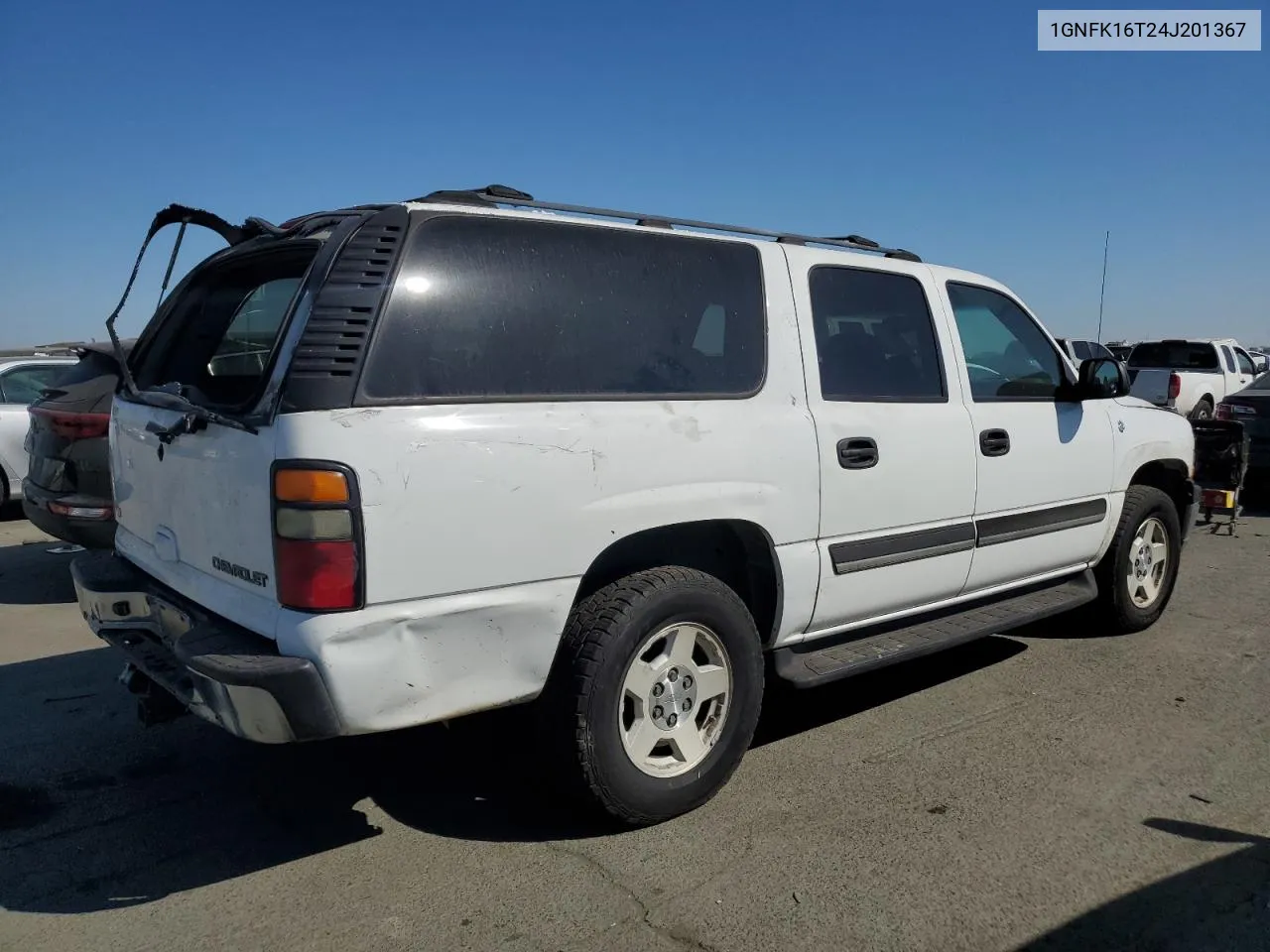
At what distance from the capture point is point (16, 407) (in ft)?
30.7

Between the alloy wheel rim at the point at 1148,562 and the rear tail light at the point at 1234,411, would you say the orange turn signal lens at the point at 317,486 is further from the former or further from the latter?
the rear tail light at the point at 1234,411

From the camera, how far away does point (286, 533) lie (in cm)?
268

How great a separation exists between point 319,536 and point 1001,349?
3.40 m

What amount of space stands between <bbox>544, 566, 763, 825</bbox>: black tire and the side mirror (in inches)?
94.8

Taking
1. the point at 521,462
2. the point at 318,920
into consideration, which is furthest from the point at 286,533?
the point at 318,920

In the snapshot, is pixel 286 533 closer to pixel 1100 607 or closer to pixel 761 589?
pixel 761 589

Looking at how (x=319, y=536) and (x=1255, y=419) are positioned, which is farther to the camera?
(x=1255, y=419)

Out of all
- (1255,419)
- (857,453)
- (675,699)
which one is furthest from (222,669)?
(1255,419)

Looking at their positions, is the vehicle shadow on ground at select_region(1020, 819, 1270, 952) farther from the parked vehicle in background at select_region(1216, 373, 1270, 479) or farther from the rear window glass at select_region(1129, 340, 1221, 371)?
the rear window glass at select_region(1129, 340, 1221, 371)

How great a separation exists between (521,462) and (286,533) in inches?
26.4

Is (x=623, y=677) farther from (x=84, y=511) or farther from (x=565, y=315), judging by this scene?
(x=84, y=511)

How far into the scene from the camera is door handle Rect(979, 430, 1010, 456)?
4367 mm

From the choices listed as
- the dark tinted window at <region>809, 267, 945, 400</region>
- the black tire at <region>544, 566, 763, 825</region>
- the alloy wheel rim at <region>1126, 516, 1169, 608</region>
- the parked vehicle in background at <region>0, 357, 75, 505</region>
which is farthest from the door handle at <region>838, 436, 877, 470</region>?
the parked vehicle in background at <region>0, 357, 75, 505</region>

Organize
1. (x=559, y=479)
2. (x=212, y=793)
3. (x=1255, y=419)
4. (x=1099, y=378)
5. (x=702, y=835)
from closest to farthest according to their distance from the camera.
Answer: (x=559, y=479)
(x=702, y=835)
(x=212, y=793)
(x=1099, y=378)
(x=1255, y=419)
